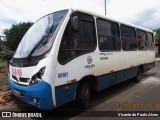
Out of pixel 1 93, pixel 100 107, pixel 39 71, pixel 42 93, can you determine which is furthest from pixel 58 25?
pixel 1 93

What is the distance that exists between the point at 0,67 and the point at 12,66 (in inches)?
348

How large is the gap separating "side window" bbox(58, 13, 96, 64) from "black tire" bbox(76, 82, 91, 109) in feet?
3.18

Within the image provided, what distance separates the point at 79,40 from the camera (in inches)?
225

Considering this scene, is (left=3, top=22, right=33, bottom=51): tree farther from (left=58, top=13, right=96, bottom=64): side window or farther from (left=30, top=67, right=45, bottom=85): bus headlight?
(left=30, top=67, right=45, bottom=85): bus headlight

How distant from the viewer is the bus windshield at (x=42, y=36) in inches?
198

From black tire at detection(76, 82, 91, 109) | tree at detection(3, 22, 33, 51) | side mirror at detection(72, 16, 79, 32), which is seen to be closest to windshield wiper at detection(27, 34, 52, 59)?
side mirror at detection(72, 16, 79, 32)

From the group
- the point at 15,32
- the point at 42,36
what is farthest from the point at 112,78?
the point at 15,32

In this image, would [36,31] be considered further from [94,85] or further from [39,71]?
[94,85]

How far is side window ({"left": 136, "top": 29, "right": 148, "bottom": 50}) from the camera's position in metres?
10.6

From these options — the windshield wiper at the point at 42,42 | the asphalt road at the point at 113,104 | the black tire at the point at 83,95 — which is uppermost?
the windshield wiper at the point at 42,42

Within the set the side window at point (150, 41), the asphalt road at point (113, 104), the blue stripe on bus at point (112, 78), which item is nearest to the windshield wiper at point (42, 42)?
the asphalt road at point (113, 104)

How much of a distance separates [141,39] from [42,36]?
23.3ft

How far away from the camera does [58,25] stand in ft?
17.2

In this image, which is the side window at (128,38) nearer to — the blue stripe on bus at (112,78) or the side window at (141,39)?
the side window at (141,39)
